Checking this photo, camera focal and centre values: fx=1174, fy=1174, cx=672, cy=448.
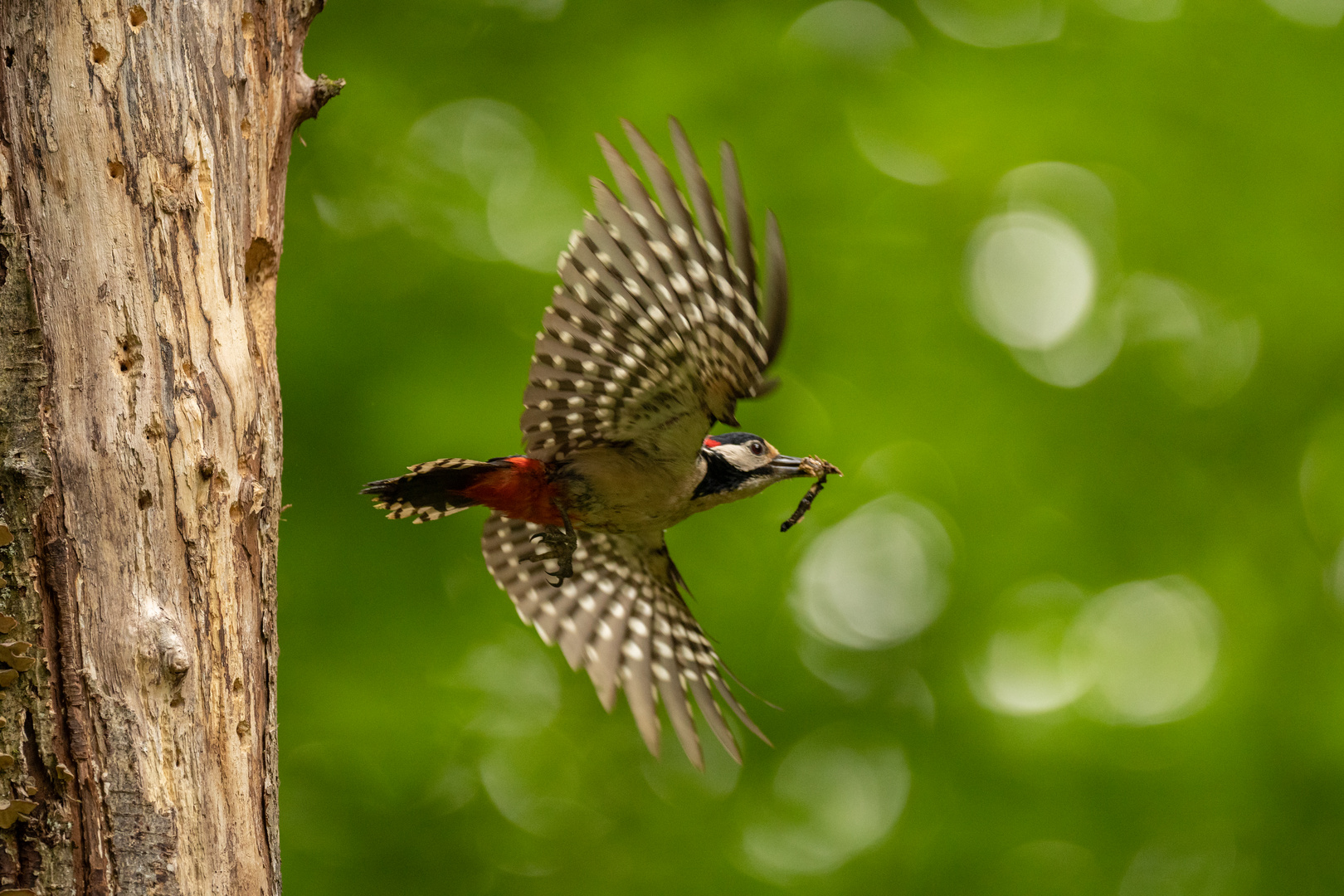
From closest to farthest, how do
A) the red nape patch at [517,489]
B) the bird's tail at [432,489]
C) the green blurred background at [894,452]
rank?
the bird's tail at [432,489] → the red nape patch at [517,489] → the green blurred background at [894,452]

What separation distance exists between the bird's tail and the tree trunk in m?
0.74

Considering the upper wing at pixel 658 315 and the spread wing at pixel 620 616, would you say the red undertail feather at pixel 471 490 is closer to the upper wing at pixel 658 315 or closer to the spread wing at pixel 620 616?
the upper wing at pixel 658 315

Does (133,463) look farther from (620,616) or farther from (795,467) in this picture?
(620,616)

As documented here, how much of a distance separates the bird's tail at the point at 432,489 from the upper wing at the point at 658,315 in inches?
10.5

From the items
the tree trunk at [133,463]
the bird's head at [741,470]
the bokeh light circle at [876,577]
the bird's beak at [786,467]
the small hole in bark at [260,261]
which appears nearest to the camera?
the tree trunk at [133,463]

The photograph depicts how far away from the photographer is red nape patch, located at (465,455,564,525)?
3520mm

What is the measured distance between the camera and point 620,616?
461 cm

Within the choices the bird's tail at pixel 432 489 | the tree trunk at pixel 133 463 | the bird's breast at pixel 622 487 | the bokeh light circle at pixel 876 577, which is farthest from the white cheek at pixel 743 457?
the bokeh light circle at pixel 876 577

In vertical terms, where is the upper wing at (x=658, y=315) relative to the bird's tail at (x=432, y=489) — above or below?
above

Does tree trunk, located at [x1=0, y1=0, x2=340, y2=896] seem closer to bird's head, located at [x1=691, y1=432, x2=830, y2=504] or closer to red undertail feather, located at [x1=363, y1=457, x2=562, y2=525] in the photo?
red undertail feather, located at [x1=363, y1=457, x2=562, y2=525]

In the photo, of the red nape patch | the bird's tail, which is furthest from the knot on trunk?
the red nape patch

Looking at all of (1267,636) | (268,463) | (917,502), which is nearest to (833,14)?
(917,502)

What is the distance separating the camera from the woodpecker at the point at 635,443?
2.87 m

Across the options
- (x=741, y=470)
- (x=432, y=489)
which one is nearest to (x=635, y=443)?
(x=741, y=470)
